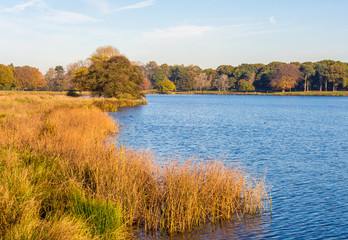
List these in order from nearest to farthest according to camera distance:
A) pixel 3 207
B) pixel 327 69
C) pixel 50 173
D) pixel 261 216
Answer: pixel 3 207, pixel 50 173, pixel 261 216, pixel 327 69

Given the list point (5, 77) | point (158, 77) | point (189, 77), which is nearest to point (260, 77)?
point (189, 77)

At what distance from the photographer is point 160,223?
7.39 metres

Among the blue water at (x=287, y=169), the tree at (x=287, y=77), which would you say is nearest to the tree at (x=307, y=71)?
the tree at (x=287, y=77)

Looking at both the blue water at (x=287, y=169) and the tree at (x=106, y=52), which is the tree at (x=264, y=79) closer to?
the tree at (x=106, y=52)

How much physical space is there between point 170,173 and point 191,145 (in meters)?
11.6

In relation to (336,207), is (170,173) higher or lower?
higher

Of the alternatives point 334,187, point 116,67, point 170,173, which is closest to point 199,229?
point 170,173

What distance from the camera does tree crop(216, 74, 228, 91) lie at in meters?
148

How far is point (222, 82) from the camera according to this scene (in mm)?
148875

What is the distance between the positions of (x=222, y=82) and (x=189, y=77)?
63.4 ft

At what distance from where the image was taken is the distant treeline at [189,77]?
60341mm

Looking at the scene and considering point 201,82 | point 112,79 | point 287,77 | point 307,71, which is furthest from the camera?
point 201,82

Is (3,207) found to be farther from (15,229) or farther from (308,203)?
(308,203)

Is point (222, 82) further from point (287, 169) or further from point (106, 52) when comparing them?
point (287, 169)
